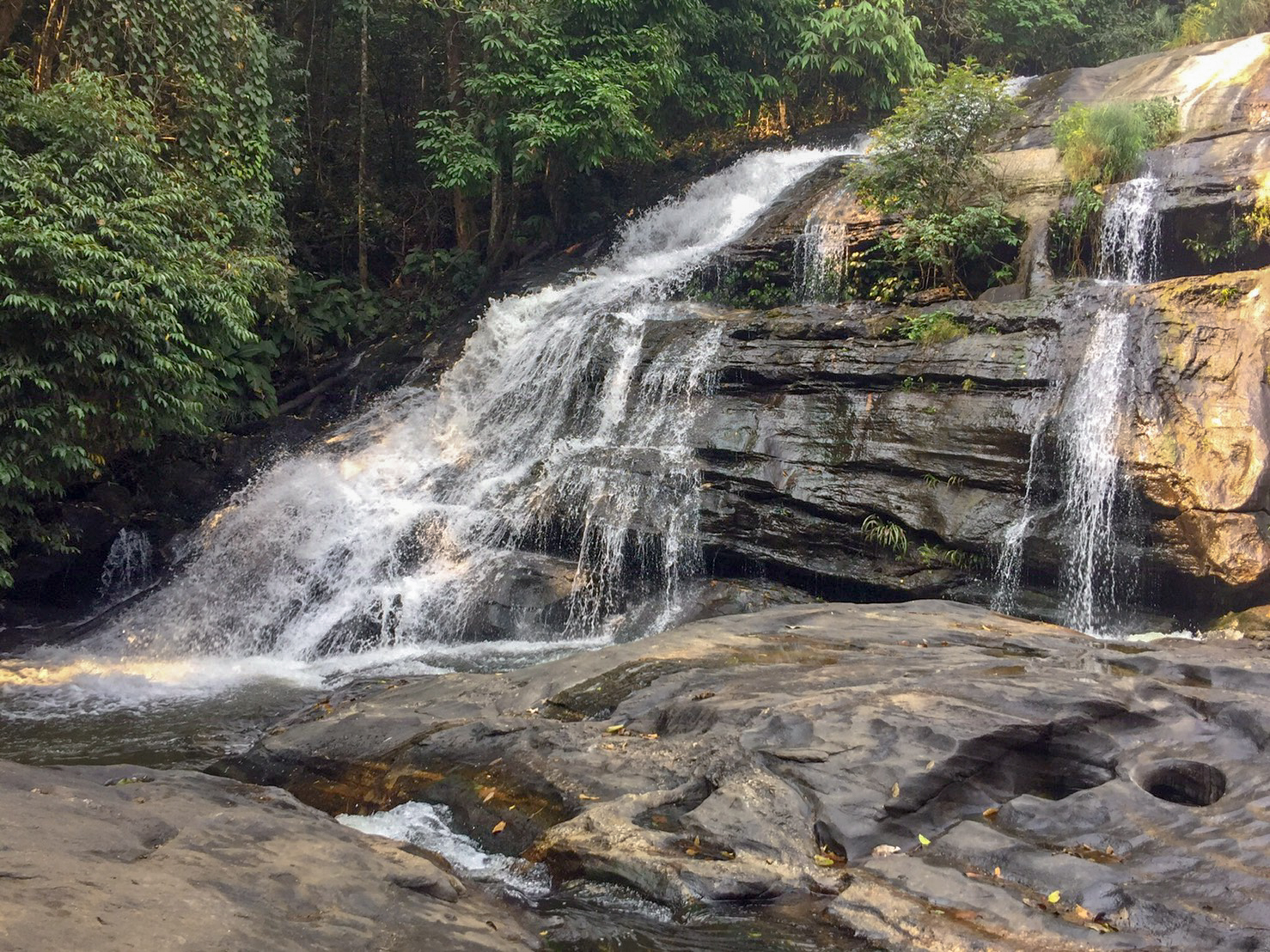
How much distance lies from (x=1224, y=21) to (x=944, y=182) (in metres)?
8.55

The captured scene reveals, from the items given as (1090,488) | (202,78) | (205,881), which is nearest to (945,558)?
(1090,488)

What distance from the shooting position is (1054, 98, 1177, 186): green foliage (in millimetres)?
11438

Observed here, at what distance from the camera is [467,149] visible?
15.6 meters

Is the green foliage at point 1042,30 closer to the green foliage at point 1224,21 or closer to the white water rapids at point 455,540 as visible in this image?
the green foliage at point 1224,21

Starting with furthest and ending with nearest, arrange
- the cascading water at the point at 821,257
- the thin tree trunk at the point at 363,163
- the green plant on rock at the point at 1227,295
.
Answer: the thin tree trunk at the point at 363,163
the cascading water at the point at 821,257
the green plant on rock at the point at 1227,295

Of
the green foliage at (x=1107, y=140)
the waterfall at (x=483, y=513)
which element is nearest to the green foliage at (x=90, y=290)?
the waterfall at (x=483, y=513)

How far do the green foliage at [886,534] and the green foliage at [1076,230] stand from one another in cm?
469

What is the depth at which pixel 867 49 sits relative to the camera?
1720 centimetres

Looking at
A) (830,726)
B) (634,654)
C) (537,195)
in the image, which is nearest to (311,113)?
(537,195)

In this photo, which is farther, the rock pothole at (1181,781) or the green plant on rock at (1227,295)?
the green plant on rock at (1227,295)

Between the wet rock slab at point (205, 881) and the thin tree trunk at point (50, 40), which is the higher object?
the thin tree trunk at point (50, 40)

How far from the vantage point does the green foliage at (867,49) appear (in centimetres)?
1708

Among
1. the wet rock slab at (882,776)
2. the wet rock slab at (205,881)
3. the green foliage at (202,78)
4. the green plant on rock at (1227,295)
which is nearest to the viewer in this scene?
the wet rock slab at (205,881)

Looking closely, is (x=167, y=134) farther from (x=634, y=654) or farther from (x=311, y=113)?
(x=634, y=654)
